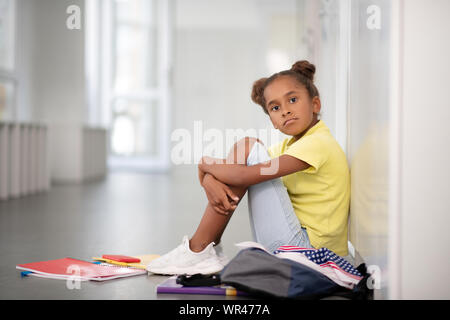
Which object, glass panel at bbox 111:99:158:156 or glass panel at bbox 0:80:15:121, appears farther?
glass panel at bbox 111:99:158:156

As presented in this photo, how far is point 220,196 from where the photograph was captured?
136 centimetres

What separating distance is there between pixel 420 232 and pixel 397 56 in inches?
13.6

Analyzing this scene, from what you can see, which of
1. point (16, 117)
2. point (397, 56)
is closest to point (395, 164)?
point (397, 56)

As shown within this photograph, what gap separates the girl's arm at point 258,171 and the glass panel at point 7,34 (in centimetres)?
379

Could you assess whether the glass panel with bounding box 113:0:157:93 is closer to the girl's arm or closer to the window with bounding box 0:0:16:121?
the window with bounding box 0:0:16:121

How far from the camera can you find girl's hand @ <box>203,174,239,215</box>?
1.36 m

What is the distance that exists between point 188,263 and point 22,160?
9.67 feet

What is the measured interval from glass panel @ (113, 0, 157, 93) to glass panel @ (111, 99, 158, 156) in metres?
0.22

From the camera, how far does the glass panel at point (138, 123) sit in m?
6.94

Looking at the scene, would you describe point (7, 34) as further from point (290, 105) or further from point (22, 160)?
point (290, 105)

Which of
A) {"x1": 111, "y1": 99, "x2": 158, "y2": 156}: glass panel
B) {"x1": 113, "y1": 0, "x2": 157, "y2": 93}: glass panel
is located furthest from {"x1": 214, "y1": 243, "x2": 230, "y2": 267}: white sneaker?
{"x1": 113, "y1": 0, "x2": 157, "y2": 93}: glass panel

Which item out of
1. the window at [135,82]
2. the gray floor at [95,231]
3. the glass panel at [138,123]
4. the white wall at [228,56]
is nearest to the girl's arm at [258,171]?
the gray floor at [95,231]

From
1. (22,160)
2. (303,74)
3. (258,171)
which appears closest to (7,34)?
(22,160)

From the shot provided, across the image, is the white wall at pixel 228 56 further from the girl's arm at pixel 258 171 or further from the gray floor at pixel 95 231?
the girl's arm at pixel 258 171
